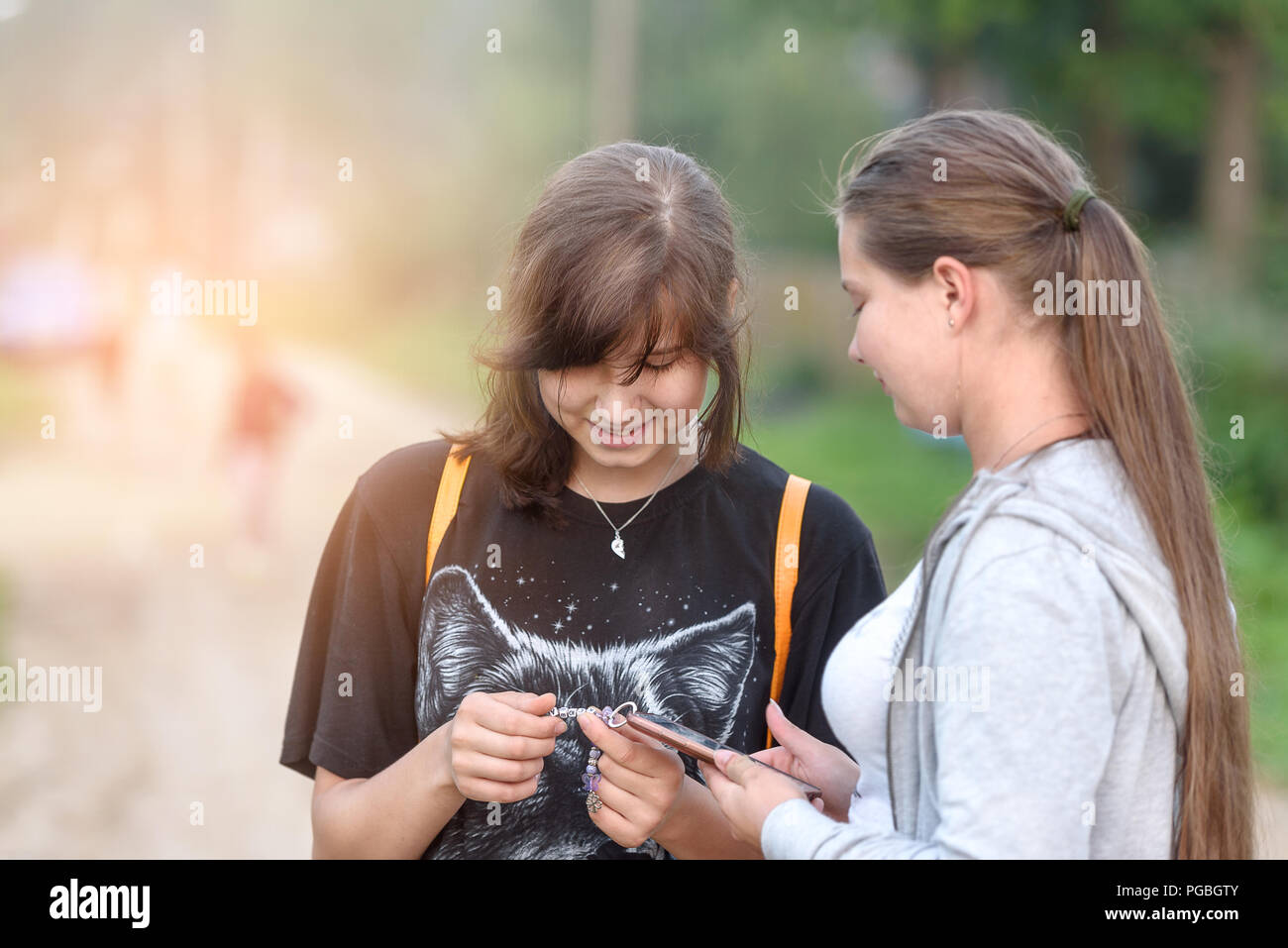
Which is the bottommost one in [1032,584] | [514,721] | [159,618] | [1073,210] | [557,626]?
→ [159,618]

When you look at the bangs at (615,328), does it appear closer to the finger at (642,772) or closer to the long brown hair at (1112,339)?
the long brown hair at (1112,339)

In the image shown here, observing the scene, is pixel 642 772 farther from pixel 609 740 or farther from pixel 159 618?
pixel 159 618

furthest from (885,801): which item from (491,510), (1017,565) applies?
(491,510)

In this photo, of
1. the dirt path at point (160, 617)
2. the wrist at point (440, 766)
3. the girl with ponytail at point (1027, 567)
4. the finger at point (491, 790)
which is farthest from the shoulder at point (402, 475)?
the dirt path at point (160, 617)

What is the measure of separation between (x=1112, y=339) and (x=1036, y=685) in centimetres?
52

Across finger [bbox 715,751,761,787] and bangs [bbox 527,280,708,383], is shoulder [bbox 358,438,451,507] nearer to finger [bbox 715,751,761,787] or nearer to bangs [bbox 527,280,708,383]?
bangs [bbox 527,280,708,383]

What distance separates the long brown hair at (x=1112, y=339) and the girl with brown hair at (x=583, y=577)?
424 mm

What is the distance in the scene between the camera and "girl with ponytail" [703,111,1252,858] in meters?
1.46

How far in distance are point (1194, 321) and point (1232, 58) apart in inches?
173

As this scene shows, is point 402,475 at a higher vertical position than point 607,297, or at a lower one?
lower

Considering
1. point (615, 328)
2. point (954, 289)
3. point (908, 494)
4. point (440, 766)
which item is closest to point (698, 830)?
point (440, 766)

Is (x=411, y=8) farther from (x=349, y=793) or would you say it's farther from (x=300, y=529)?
(x=349, y=793)

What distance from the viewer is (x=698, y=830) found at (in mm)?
2006

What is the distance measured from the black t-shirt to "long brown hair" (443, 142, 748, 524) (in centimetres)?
10
